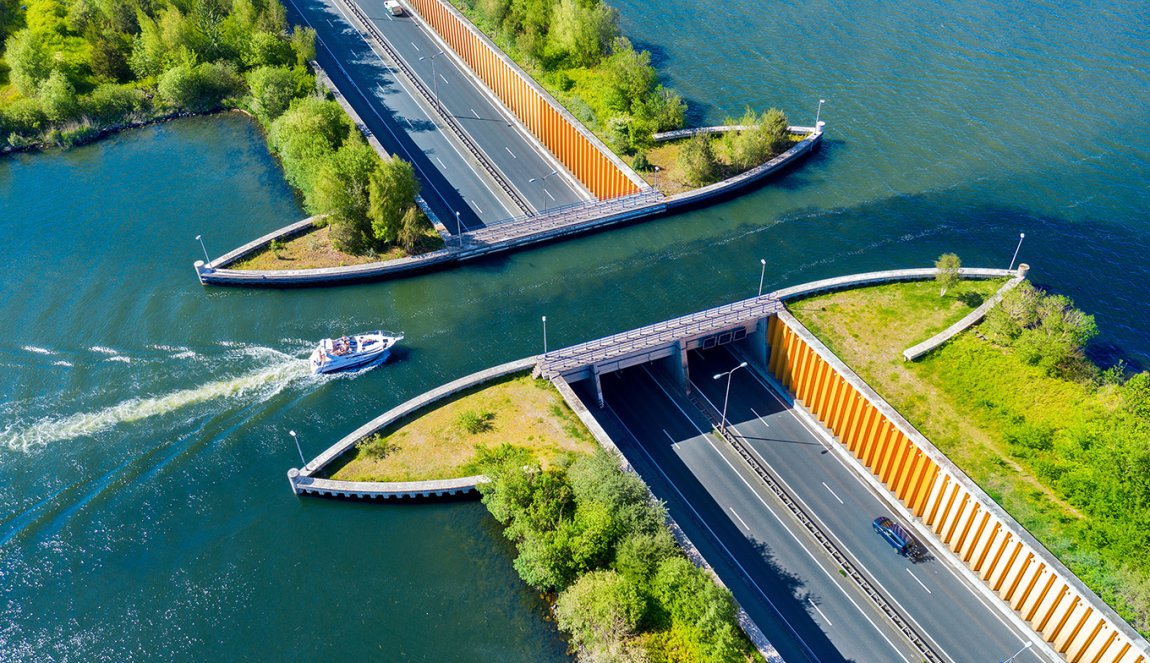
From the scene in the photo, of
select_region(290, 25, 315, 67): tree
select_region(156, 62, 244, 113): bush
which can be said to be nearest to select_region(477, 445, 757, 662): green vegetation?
select_region(290, 25, 315, 67): tree

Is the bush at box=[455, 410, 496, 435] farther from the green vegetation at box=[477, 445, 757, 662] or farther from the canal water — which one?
the canal water

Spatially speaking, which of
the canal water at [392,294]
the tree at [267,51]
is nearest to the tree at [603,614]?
the canal water at [392,294]

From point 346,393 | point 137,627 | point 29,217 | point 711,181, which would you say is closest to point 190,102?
point 29,217

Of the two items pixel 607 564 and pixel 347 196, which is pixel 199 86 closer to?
pixel 347 196

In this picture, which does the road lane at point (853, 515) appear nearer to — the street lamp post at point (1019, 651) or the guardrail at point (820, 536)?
the street lamp post at point (1019, 651)

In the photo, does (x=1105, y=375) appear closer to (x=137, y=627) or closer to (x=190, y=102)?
(x=137, y=627)
